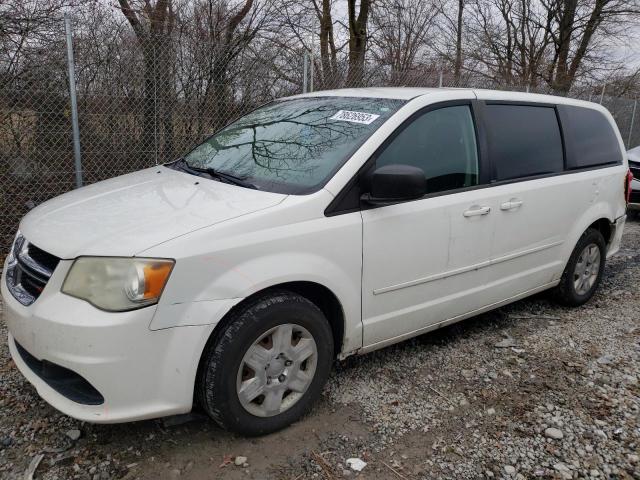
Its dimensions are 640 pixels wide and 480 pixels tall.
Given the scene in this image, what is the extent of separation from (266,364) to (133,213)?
0.95m

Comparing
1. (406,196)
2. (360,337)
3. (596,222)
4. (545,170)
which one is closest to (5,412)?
(360,337)

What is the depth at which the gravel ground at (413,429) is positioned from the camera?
2.38 meters

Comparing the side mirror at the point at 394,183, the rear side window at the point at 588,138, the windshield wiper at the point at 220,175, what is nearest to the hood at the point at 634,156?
the rear side window at the point at 588,138

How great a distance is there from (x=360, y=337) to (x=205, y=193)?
1.13 metres

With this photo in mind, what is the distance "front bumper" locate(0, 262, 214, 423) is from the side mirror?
1066 millimetres

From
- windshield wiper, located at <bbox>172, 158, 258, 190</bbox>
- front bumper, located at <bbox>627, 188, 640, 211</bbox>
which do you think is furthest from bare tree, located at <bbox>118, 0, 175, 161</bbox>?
front bumper, located at <bbox>627, 188, 640, 211</bbox>

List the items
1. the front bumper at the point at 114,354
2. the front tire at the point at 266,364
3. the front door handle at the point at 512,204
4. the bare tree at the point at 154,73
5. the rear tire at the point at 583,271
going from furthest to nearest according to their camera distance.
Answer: the bare tree at the point at 154,73 < the rear tire at the point at 583,271 < the front door handle at the point at 512,204 < the front tire at the point at 266,364 < the front bumper at the point at 114,354

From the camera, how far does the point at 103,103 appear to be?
18.6ft

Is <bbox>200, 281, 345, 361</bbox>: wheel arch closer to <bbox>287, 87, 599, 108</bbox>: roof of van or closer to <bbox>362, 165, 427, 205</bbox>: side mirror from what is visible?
<bbox>362, 165, 427, 205</bbox>: side mirror

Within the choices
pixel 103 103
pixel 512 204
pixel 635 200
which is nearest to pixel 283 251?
pixel 512 204

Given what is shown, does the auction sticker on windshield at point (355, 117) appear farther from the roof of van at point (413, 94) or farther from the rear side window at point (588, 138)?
the rear side window at point (588, 138)

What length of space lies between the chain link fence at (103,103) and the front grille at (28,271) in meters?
2.60

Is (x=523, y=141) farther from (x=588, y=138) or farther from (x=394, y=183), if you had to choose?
(x=394, y=183)

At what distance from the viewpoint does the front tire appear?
7.59 ft
